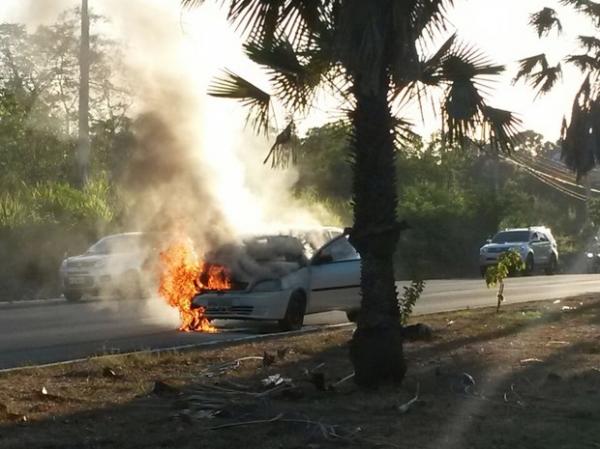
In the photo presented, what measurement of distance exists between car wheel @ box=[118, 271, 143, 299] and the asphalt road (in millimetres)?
429

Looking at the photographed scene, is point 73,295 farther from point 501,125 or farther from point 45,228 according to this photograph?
point 501,125

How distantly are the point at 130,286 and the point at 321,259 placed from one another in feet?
29.4

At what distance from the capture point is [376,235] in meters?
11.1

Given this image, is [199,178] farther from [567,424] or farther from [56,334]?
[567,424]

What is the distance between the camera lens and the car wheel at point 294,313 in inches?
708

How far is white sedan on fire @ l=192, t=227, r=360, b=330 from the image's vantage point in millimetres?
17703

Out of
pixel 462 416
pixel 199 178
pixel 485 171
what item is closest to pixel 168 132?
pixel 199 178

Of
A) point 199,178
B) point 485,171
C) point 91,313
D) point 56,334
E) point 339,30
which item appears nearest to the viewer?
point 339,30

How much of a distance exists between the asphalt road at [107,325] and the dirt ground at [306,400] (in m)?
1.90

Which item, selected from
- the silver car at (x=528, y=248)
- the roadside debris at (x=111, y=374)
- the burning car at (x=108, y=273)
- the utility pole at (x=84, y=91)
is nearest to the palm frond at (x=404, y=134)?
the roadside debris at (x=111, y=374)

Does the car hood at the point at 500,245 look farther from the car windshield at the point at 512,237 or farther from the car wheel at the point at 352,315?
the car wheel at the point at 352,315

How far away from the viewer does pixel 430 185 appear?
54.2 m

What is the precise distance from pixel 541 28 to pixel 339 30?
18484mm

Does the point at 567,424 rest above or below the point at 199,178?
below
